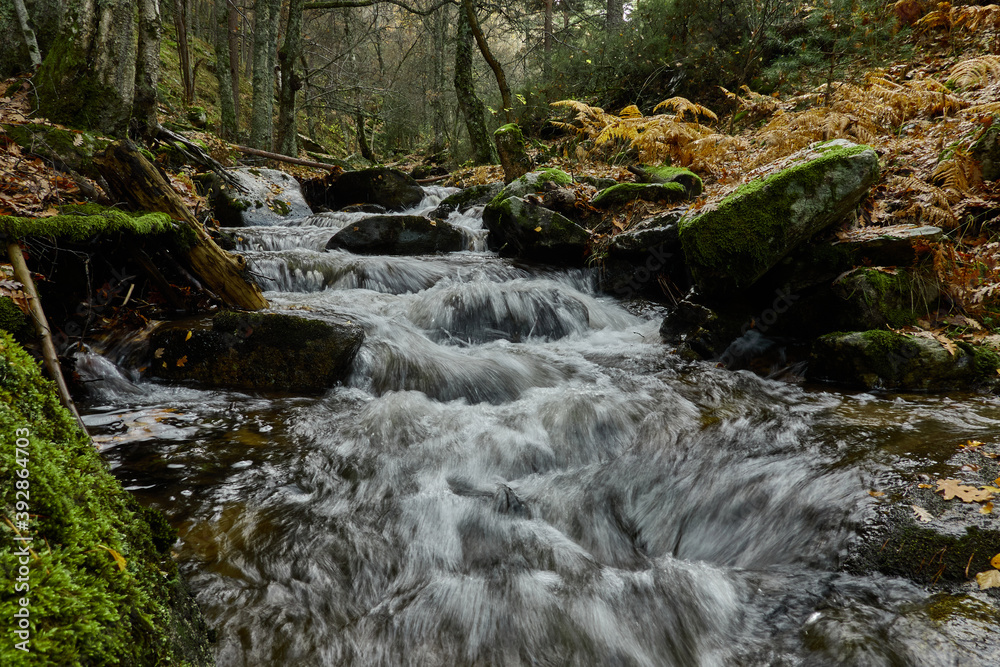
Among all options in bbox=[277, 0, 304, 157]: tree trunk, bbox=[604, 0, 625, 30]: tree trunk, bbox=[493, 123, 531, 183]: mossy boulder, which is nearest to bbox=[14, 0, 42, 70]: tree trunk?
bbox=[277, 0, 304, 157]: tree trunk

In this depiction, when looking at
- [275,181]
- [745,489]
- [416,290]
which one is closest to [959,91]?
[745,489]

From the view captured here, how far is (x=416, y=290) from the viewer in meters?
7.26

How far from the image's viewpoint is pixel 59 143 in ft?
18.0

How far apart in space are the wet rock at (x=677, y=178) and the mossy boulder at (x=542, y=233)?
72.3 inches

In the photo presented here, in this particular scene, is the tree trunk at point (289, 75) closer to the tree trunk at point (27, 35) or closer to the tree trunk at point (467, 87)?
the tree trunk at point (467, 87)

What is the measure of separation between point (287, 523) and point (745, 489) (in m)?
2.74

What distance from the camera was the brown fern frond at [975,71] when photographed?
6.41m

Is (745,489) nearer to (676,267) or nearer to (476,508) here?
(476,508)

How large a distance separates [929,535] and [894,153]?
598cm

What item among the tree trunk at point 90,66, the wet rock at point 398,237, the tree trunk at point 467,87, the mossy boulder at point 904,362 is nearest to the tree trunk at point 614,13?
the tree trunk at point 467,87

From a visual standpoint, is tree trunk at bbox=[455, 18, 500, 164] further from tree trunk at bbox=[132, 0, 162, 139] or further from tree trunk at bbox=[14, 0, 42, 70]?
tree trunk at bbox=[14, 0, 42, 70]

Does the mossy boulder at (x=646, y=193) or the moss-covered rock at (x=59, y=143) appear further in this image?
the mossy boulder at (x=646, y=193)

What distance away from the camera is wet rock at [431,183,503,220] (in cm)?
1107

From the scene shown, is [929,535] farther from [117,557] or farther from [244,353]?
[244,353]
